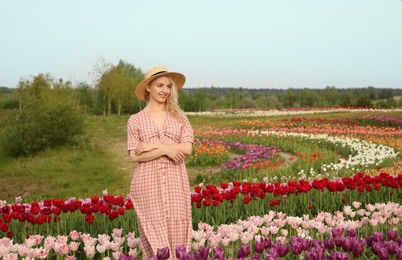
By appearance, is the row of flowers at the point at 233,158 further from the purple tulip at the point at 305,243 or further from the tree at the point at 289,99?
the tree at the point at 289,99

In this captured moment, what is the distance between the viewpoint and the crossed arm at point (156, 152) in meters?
3.71

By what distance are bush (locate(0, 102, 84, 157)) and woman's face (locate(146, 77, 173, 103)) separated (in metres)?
11.4

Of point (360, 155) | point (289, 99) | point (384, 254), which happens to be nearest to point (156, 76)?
point (384, 254)

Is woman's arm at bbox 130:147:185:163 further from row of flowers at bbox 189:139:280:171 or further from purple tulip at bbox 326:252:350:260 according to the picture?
row of flowers at bbox 189:139:280:171

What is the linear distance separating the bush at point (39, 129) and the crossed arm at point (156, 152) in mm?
11515

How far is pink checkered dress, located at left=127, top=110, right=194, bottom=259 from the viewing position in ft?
12.1

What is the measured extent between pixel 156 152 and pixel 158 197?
36 cm

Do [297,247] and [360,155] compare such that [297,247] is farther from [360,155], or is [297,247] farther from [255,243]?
[360,155]

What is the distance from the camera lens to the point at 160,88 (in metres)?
3.91

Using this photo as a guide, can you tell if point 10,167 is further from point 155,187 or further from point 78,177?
point 155,187

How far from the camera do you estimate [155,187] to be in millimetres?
3723

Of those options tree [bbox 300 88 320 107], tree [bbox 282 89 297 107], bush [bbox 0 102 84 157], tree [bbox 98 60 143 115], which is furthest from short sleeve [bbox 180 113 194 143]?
tree [bbox 300 88 320 107]

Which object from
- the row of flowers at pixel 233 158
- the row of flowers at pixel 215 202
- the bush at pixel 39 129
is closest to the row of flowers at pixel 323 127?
the row of flowers at pixel 233 158

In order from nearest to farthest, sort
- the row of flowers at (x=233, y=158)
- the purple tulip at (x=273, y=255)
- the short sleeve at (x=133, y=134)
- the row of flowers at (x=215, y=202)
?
the purple tulip at (x=273, y=255) → the short sleeve at (x=133, y=134) → the row of flowers at (x=215, y=202) → the row of flowers at (x=233, y=158)
